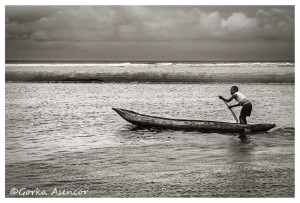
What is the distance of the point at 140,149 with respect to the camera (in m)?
9.22

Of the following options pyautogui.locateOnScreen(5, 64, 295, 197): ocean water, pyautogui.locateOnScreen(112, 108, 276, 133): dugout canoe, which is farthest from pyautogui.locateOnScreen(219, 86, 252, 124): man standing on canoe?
Result: pyautogui.locateOnScreen(5, 64, 295, 197): ocean water

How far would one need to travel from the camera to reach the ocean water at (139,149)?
24.0 ft

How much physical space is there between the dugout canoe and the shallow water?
0.22 m

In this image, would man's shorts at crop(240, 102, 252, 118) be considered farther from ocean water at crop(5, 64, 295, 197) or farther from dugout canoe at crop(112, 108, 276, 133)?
ocean water at crop(5, 64, 295, 197)

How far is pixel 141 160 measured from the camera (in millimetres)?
8391

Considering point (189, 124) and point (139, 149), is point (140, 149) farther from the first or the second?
point (189, 124)

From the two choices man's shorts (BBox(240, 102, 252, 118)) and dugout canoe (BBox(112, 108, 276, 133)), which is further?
man's shorts (BBox(240, 102, 252, 118))

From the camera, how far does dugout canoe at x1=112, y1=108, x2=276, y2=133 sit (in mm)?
10633

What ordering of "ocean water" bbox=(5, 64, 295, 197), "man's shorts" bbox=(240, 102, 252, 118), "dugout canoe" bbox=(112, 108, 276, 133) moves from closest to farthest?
"ocean water" bbox=(5, 64, 295, 197), "dugout canoe" bbox=(112, 108, 276, 133), "man's shorts" bbox=(240, 102, 252, 118)

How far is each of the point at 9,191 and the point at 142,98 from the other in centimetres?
718

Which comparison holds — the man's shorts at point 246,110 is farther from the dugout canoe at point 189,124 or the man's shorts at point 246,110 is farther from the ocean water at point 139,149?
the ocean water at point 139,149

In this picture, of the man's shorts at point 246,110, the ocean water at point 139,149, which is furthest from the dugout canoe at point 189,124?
the man's shorts at point 246,110

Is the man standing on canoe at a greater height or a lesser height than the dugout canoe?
greater
